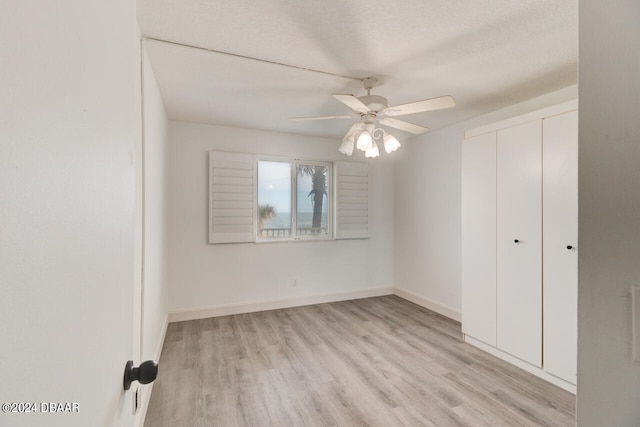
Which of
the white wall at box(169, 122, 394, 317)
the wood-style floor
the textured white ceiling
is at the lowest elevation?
the wood-style floor

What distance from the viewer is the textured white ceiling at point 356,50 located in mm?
1543

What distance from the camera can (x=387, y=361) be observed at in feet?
8.24

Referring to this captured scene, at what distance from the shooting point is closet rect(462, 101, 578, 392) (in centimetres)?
213

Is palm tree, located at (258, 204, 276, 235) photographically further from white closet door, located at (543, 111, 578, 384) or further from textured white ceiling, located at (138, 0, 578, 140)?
white closet door, located at (543, 111, 578, 384)

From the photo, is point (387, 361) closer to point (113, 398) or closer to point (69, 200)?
point (113, 398)

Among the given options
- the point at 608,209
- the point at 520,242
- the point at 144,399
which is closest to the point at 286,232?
the point at 144,399

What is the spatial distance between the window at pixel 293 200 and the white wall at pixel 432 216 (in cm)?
123

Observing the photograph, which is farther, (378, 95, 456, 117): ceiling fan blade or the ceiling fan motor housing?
the ceiling fan motor housing

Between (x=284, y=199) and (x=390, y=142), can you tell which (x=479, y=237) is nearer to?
(x=390, y=142)

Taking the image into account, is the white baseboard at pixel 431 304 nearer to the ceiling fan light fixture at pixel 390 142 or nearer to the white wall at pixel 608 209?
the ceiling fan light fixture at pixel 390 142

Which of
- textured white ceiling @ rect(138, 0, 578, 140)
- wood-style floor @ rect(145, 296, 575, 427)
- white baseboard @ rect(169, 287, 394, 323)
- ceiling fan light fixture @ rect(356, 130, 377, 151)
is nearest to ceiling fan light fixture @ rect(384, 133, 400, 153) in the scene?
ceiling fan light fixture @ rect(356, 130, 377, 151)

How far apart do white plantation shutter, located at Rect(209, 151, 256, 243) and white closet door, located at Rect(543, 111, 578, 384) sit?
3.14 m

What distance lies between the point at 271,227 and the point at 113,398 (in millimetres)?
3326

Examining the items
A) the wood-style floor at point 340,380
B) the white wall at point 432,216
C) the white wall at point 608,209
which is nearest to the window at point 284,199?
the white wall at point 432,216
